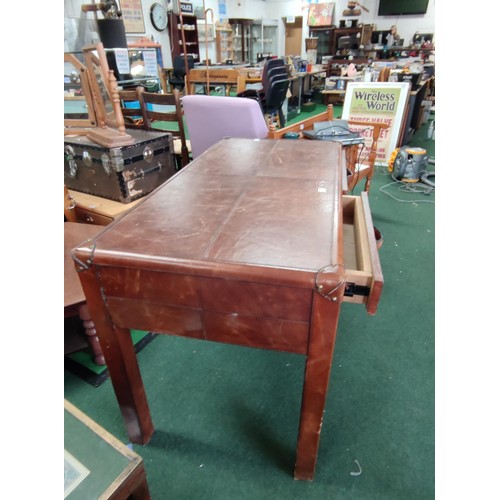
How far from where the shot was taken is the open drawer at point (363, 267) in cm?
81

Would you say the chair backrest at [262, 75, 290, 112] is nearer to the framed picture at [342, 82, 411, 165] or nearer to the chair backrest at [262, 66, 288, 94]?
the chair backrest at [262, 66, 288, 94]

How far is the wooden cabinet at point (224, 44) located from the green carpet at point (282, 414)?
8.06 metres

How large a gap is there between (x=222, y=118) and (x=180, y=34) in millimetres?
5871

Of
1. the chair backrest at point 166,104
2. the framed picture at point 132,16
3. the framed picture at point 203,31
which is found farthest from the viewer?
the framed picture at point 203,31

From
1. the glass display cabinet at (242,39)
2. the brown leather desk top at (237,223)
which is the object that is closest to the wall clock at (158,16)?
the glass display cabinet at (242,39)

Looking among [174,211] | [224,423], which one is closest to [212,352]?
[224,423]

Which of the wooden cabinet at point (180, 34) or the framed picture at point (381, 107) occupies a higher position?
the wooden cabinet at point (180, 34)

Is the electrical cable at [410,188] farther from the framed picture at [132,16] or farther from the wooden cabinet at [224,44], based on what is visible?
the wooden cabinet at [224,44]

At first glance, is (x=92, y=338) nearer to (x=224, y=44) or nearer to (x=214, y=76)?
(x=214, y=76)

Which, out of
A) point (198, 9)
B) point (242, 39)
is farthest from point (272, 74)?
point (242, 39)

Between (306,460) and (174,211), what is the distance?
88cm

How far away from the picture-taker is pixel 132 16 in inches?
245

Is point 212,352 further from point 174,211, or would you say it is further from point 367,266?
point 367,266

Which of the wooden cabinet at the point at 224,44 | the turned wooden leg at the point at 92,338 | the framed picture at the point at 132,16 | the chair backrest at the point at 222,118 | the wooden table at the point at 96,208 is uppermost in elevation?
the framed picture at the point at 132,16
